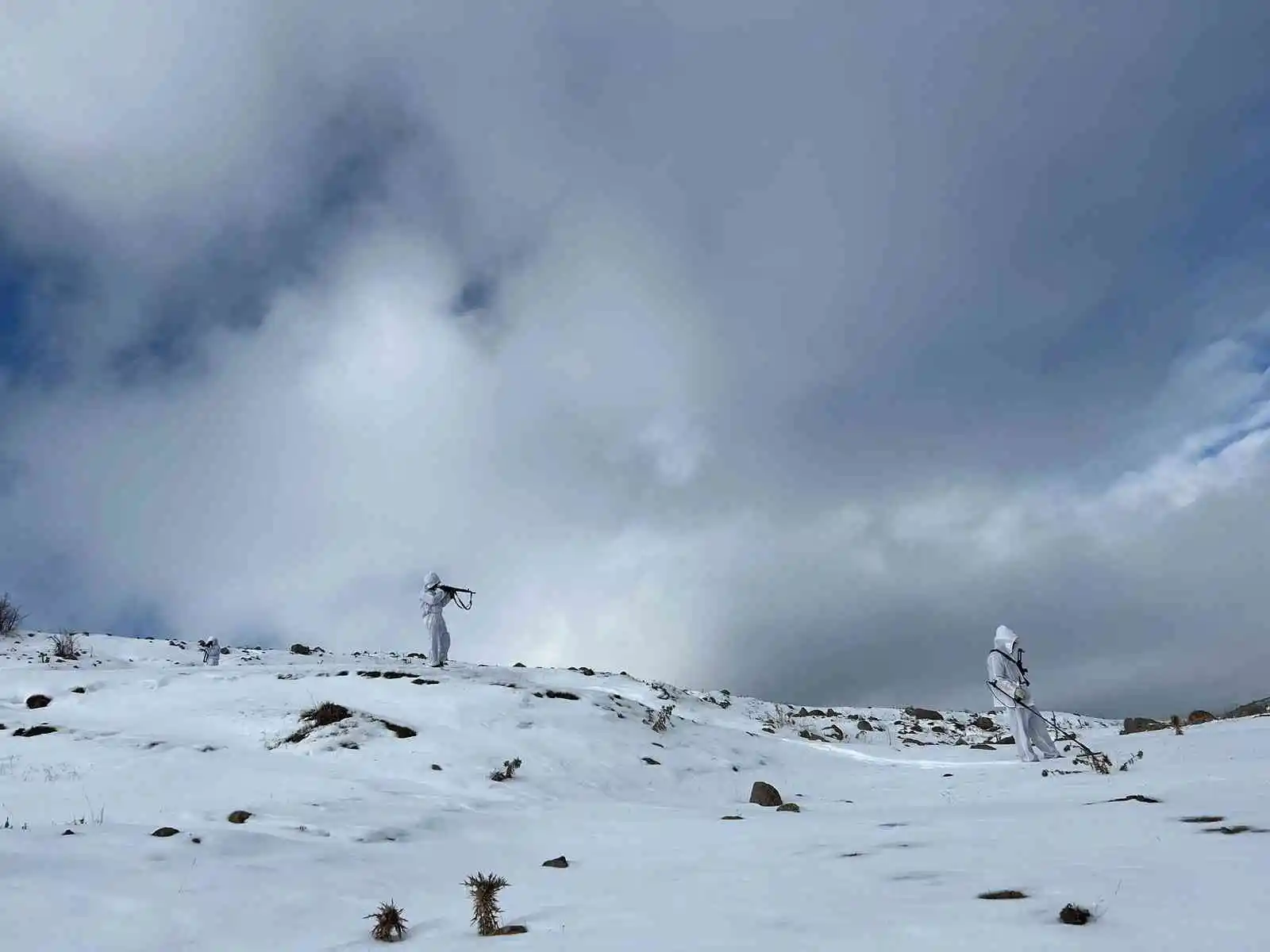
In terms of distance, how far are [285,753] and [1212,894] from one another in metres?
12.5

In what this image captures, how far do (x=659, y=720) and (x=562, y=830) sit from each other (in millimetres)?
8834

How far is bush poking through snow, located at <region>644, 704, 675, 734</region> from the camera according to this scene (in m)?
17.4

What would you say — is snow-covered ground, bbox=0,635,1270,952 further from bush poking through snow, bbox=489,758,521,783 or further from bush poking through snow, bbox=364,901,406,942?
bush poking through snow, bbox=489,758,521,783

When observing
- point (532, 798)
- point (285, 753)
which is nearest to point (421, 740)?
point (285, 753)

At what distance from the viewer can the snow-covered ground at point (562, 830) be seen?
4391 millimetres

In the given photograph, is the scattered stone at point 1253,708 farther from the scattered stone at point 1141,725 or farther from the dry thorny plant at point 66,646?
the dry thorny plant at point 66,646

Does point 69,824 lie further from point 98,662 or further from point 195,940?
point 98,662

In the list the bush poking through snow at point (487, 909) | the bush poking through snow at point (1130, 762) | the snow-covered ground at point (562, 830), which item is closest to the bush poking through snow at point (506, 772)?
the snow-covered ground at point (562, 830)

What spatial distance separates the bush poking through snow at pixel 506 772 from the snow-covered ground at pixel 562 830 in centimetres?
21

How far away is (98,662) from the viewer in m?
21.7

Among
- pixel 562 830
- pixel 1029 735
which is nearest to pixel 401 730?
pixel 562 830

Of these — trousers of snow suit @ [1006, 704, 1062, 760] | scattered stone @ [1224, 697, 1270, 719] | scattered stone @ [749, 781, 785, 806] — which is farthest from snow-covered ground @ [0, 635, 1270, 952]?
scattered stone @ [1224, 697, 1270, 719]

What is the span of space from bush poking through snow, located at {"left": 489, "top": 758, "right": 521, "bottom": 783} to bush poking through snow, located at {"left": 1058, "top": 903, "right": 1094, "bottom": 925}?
383 inches

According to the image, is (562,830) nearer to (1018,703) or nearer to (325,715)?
(325,715)
